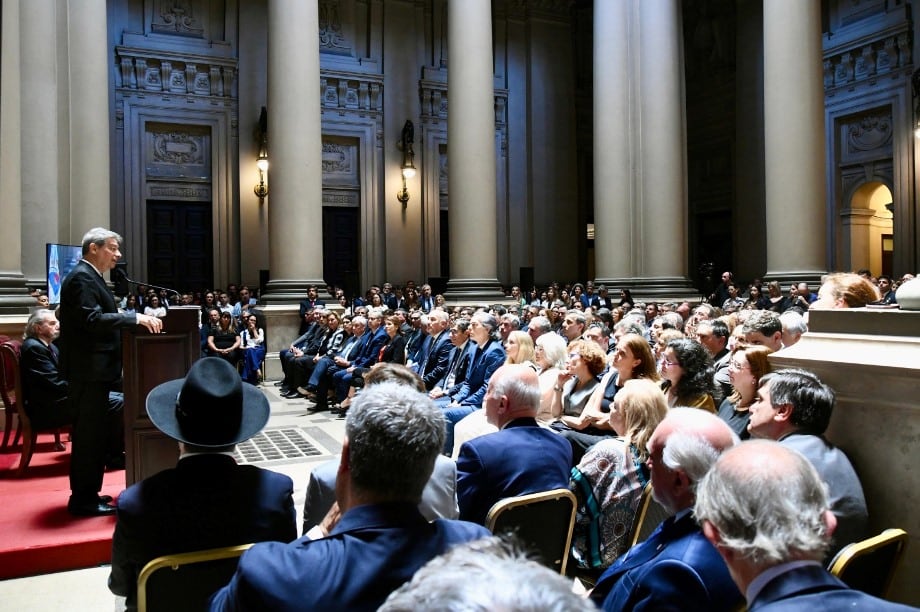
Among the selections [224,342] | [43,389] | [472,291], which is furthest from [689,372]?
[472,291]

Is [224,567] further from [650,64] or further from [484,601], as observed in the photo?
[650,64]

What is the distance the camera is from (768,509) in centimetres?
160

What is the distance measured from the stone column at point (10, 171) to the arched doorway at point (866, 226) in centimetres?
1642

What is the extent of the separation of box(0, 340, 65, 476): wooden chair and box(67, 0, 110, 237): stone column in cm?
496

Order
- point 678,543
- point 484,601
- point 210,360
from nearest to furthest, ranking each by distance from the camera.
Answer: point 484,601, point 678,543, point 210,360

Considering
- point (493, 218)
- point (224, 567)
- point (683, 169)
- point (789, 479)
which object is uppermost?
point (683, 169)

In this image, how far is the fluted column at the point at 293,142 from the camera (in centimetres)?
1245

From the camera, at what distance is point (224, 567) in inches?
84.6

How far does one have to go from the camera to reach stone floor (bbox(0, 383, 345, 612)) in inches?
146

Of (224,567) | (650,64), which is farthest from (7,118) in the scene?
(650,64)

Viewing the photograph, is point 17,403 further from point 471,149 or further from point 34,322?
point 471,149

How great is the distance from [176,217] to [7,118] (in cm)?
885

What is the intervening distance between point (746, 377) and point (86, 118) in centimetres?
1137

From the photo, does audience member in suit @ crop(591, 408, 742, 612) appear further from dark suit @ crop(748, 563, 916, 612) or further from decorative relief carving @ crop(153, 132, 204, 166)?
decorative relief carving @ crop(153, 132, 204, 166)
